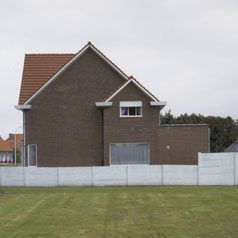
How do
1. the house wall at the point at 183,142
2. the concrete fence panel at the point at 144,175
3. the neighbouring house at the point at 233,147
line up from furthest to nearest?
the neighbouring house at the point at 233,147, the house wall at the point at 183,142, the concrete fence panel at the point at 144,175

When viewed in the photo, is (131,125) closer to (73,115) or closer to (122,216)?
(73,115)

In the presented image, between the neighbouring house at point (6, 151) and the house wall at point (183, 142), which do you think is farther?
the neighbouring house at point (6, 151)

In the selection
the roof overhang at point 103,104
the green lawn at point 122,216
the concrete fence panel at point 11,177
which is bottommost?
the concrete fence panel at point 11,177

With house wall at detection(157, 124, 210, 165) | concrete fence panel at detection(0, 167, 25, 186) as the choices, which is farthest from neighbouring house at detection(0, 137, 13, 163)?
concrete fence panel at detection(0, 167, 25, 186)

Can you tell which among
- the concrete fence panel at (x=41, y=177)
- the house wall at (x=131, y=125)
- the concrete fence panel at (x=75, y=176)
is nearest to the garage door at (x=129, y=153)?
the house wall at (x=131, y=125)

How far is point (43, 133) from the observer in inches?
1890

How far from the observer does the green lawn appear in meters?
17.5

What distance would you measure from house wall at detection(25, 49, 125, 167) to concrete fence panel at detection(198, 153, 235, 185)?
31.8 ft

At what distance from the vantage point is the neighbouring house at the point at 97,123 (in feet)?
155

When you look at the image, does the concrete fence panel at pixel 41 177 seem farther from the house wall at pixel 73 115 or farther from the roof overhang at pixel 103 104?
the roof overhang at pixel 103 104

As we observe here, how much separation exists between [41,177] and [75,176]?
2.24 m

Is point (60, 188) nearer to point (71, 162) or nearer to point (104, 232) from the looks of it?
point (71, 162)

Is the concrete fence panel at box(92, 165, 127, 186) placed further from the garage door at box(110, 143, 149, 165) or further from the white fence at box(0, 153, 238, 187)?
the garage door at box(110, 143, 149, 165)

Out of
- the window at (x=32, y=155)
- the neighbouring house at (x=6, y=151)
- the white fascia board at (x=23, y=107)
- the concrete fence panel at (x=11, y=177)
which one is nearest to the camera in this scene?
the concrete fence panel at (x=11, y=177)
